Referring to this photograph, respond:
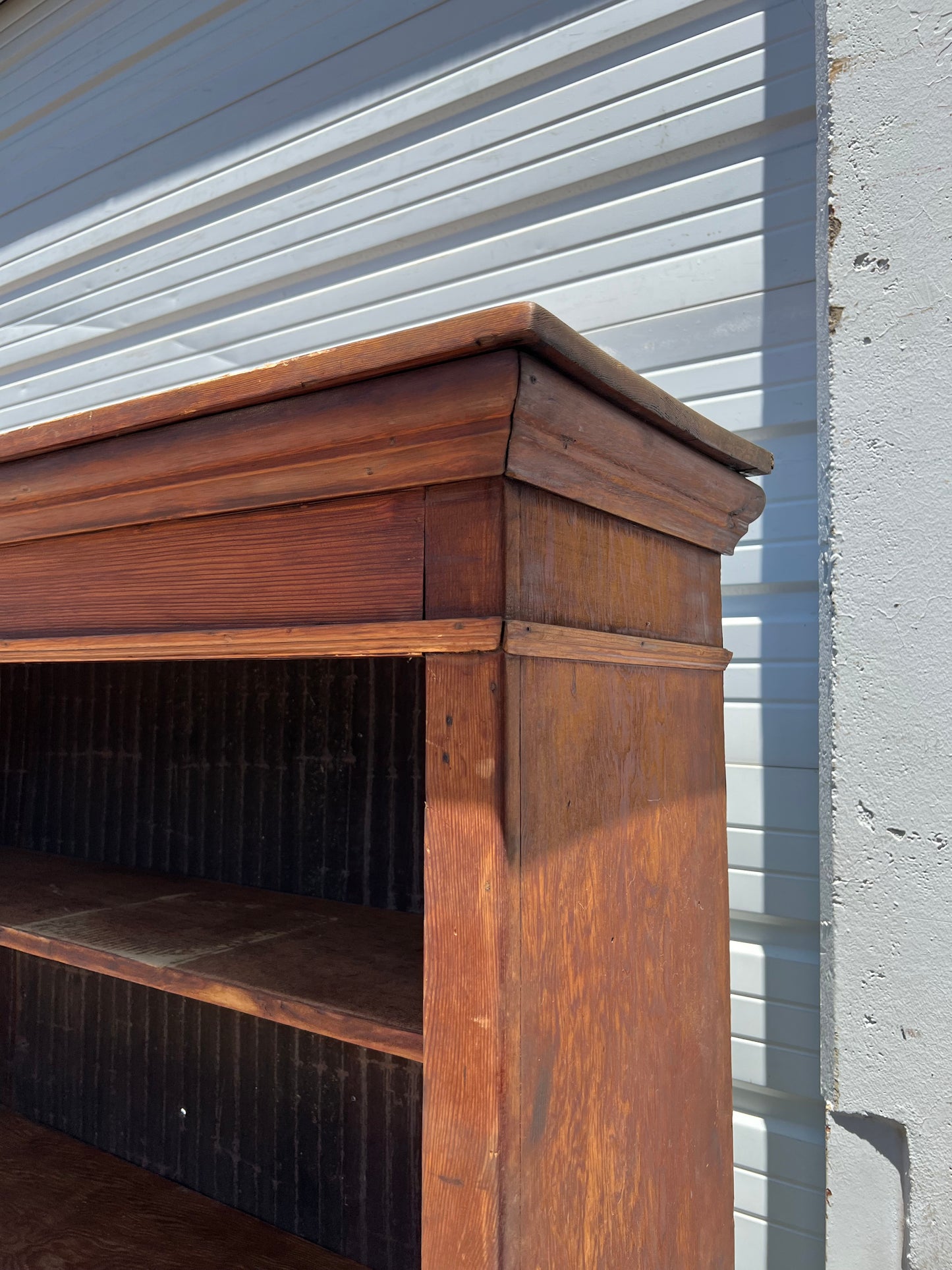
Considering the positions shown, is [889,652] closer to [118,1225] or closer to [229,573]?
[229,573]

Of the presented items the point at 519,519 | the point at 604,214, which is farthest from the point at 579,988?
the point at 604,214

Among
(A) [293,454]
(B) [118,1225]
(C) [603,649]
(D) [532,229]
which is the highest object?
(D) [532,229]

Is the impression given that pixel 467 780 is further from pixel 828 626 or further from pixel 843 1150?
pixel 843 1150

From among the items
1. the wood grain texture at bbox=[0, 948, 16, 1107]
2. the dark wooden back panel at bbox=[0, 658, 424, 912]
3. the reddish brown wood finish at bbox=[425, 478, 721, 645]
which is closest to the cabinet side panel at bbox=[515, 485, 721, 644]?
the reddish brown wood finish at bbox=[425, 478, 721, 645]

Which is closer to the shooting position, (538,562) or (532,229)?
(538,562)

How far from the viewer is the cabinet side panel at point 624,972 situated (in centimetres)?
77

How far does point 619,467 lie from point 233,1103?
1.31 metres

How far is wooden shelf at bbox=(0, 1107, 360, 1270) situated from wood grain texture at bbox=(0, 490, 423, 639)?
38.3 inches

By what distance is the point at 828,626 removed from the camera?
1118 mm

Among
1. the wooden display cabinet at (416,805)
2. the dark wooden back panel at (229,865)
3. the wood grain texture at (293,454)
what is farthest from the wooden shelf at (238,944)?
the wood grain texture at (293,454)

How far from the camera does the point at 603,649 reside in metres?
0.88

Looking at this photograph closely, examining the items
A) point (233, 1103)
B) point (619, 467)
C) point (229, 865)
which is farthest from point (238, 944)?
point (619, 467)

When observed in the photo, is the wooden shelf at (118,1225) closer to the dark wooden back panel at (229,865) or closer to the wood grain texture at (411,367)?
the dark wooden back panel at (229,865)

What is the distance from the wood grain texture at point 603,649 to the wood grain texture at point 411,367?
211mm
